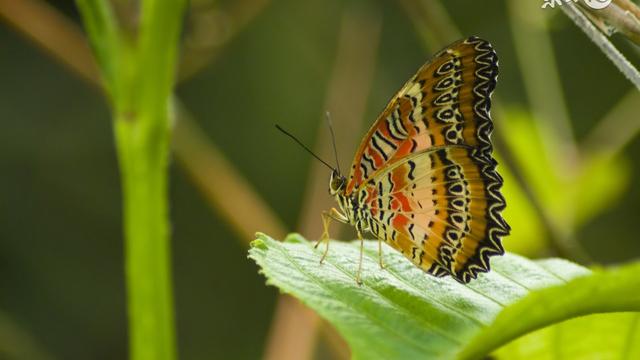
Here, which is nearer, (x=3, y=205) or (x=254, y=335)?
(x=3, y=205)

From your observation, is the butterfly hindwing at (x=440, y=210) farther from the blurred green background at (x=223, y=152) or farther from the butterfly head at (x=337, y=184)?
the blurred green background at (x=223, y=152)

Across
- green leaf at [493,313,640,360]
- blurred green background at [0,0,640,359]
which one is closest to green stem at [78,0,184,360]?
green leaf at [493,313,640,360]

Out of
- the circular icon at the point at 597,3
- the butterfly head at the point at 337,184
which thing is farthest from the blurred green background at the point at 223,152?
the circular icon at the point at 597,3

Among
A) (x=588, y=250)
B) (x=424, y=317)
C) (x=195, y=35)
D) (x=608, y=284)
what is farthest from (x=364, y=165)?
(x=588, y=250)

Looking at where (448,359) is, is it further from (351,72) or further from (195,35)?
(351,72)

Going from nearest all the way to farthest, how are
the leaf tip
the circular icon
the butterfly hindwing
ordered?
the circular icon → the leaf tip → the butterfly hindwing

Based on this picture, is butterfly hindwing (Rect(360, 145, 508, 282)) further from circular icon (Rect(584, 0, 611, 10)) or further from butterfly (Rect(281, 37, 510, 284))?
circular icon (Rect(584, 0, 611, 10))
